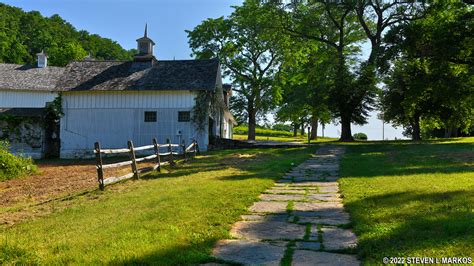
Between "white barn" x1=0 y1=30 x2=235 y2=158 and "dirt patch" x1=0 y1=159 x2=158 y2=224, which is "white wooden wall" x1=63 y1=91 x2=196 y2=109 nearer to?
"white barn" x1=0 y1=30 x2=235 y2=158

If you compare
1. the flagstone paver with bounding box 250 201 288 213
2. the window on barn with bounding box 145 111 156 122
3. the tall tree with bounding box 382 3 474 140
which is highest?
the tall tree with bounding box 382 3 474 140

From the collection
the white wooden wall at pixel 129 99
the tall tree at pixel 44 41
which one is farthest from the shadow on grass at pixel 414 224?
the tall tree at pixel 44 41

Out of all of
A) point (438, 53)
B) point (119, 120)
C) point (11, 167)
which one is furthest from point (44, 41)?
point (438, 53)

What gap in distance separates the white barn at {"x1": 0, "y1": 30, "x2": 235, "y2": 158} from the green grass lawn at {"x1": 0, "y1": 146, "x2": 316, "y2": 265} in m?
16.3

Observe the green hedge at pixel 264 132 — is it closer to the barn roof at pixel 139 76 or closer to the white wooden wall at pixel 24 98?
the white wooden wall at pixel 24 98

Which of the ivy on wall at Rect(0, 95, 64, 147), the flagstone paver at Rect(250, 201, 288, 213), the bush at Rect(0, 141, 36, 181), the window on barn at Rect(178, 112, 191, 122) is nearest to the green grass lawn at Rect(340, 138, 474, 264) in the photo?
the flagstone paver at Rect(250, 201, 288, 213)

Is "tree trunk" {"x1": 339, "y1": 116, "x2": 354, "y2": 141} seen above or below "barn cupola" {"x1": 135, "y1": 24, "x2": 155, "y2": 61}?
below

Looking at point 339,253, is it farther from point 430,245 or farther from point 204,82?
point 204,82

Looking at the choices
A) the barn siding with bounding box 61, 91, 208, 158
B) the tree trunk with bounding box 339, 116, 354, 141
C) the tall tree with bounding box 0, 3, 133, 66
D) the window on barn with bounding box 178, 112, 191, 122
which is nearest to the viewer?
the window on barn with bounding box 178, 112, 191, 122

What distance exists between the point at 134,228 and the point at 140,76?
23367mm

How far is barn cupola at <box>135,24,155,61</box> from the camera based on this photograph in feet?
95.4

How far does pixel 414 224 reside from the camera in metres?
5.13

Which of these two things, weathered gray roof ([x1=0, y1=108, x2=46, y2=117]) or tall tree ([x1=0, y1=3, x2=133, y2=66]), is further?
tall tree ([x1=0, y1=3, x2=133, y2=66])

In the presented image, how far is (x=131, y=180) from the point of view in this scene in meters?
12.2
